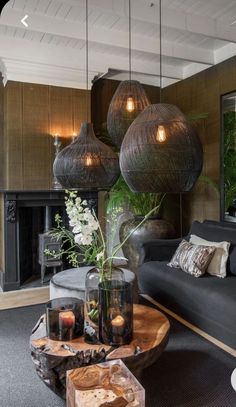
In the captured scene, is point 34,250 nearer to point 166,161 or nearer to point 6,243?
point 6,243

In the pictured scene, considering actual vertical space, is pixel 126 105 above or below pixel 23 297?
above

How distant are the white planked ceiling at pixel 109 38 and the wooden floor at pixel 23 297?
278 cm

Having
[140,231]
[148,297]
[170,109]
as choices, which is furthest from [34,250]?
[170,109]

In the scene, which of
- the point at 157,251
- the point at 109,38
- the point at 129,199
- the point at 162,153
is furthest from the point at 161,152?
the point at 129,199

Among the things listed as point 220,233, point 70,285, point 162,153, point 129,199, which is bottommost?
point 70,285

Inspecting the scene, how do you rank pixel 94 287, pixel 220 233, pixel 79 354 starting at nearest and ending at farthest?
pixel 79 354 → pixel 94 287 → pixel 220 233

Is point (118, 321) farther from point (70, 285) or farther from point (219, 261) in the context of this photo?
point (219, 261)

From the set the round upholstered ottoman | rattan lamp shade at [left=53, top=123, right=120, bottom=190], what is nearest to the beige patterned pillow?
the round upholstered ottoman

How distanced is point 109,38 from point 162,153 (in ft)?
9.64

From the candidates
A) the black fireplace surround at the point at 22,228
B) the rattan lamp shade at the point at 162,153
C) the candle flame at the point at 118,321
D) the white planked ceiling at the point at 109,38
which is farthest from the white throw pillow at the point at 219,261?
the white planked ceiling at the point at 109,38

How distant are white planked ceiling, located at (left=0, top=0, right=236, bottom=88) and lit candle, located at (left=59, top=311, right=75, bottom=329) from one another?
281 cm

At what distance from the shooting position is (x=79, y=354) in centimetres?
201

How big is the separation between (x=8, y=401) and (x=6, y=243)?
259cm

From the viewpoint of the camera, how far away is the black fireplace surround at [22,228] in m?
4.53
